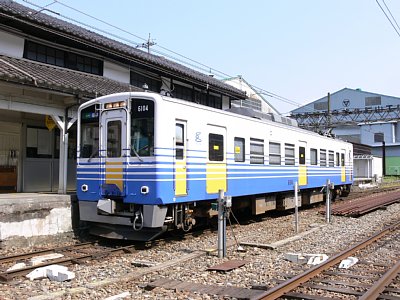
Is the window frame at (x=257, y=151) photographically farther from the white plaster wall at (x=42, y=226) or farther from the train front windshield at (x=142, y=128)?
the white plaster wall at (x=42, y=226)

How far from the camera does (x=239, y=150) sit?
11492 mm

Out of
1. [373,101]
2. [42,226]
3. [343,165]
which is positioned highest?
[373,101]

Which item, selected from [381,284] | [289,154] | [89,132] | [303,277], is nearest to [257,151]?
[289,154]

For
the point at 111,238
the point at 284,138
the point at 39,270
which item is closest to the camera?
the point at 39,270

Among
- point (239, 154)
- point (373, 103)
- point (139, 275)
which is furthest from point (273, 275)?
point (373, 103)

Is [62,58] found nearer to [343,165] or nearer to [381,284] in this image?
[381,284]

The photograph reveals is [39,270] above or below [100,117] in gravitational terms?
below

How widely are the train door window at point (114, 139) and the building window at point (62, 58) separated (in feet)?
17.9

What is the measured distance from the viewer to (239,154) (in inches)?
452

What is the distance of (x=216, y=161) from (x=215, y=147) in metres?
0.33

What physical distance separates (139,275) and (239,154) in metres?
5.34

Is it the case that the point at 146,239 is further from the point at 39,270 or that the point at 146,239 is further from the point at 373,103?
the point at 373,103

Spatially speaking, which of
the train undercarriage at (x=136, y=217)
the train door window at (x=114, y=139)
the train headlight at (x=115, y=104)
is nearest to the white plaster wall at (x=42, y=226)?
the train undercarriage at (x=136, y=217)

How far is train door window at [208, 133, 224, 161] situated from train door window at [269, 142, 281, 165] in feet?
9.76
